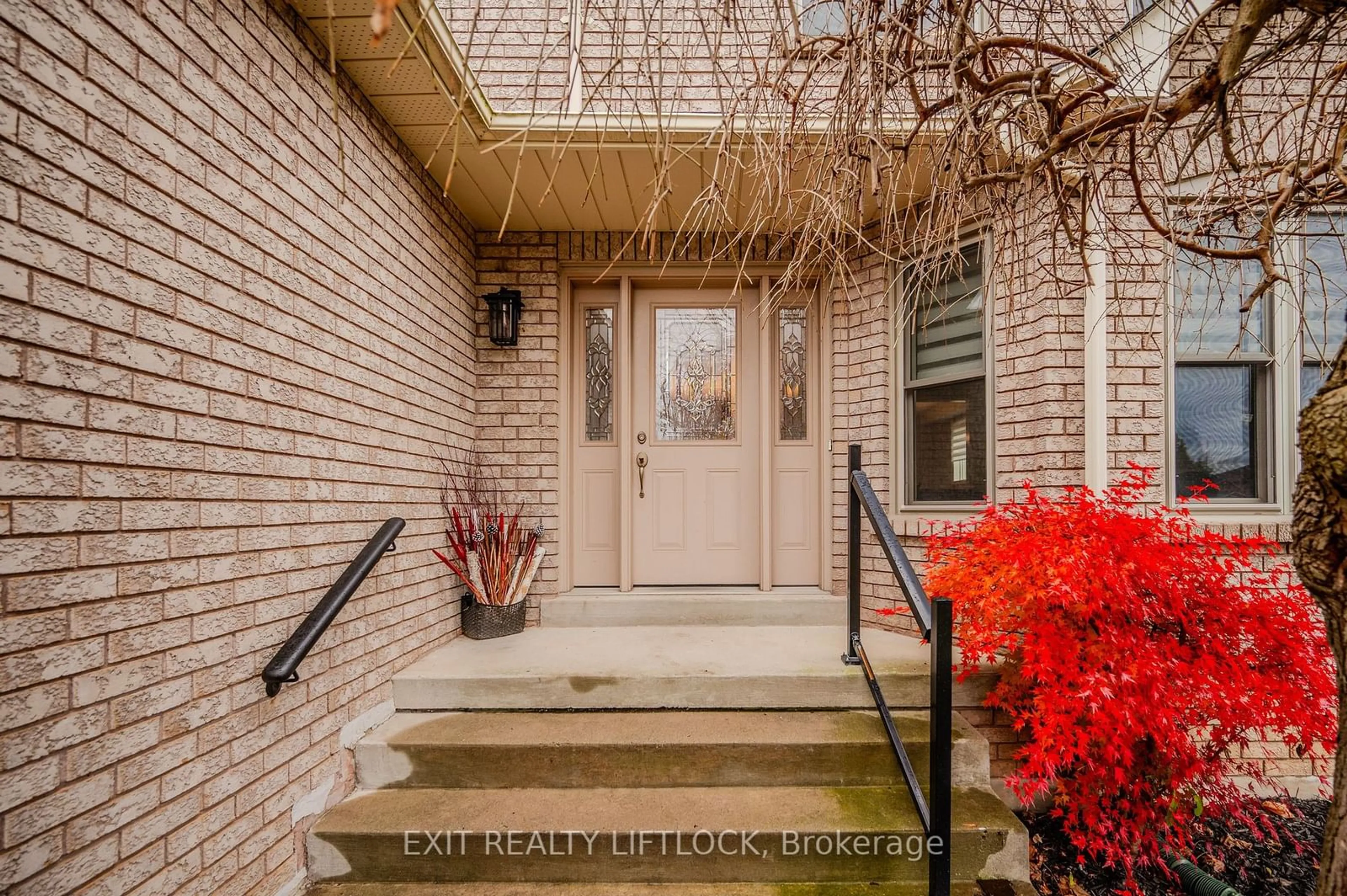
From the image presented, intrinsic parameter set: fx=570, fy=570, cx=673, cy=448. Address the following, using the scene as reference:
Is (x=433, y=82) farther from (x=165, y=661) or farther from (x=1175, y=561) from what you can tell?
(x=1175, y=561)

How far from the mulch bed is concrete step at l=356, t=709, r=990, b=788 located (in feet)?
1.46

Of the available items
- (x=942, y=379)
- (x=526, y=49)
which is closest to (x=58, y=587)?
(x=526, y=49)

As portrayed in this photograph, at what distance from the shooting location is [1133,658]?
6.27 ft

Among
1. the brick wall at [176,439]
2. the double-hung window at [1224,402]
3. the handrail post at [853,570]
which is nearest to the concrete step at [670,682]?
the handrail post at [853,570]

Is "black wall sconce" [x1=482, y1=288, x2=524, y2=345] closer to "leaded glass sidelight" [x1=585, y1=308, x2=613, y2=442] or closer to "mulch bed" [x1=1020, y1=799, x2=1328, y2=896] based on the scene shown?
"leaded glass sidelight" [x1=585, y1=308, x2=613, y2=442]

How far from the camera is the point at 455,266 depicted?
315 centimetres

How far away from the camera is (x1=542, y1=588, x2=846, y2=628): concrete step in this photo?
327cm

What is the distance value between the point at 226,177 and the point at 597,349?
2211 mm

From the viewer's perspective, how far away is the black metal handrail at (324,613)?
5.46 ft

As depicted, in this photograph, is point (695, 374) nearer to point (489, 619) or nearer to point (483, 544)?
point (483, 544)

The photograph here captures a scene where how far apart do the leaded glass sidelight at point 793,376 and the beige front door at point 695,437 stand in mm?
168

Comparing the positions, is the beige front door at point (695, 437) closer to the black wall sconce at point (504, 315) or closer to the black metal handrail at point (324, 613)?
the black wall sconce at point (504, 315)

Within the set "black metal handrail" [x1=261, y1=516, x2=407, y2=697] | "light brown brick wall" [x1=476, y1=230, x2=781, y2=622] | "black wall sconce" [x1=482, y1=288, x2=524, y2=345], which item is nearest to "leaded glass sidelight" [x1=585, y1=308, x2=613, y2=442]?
"light brown brick wall" [x1=476, y1=230, x2=781, y2=622]

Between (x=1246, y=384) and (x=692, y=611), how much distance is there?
2987 mm
